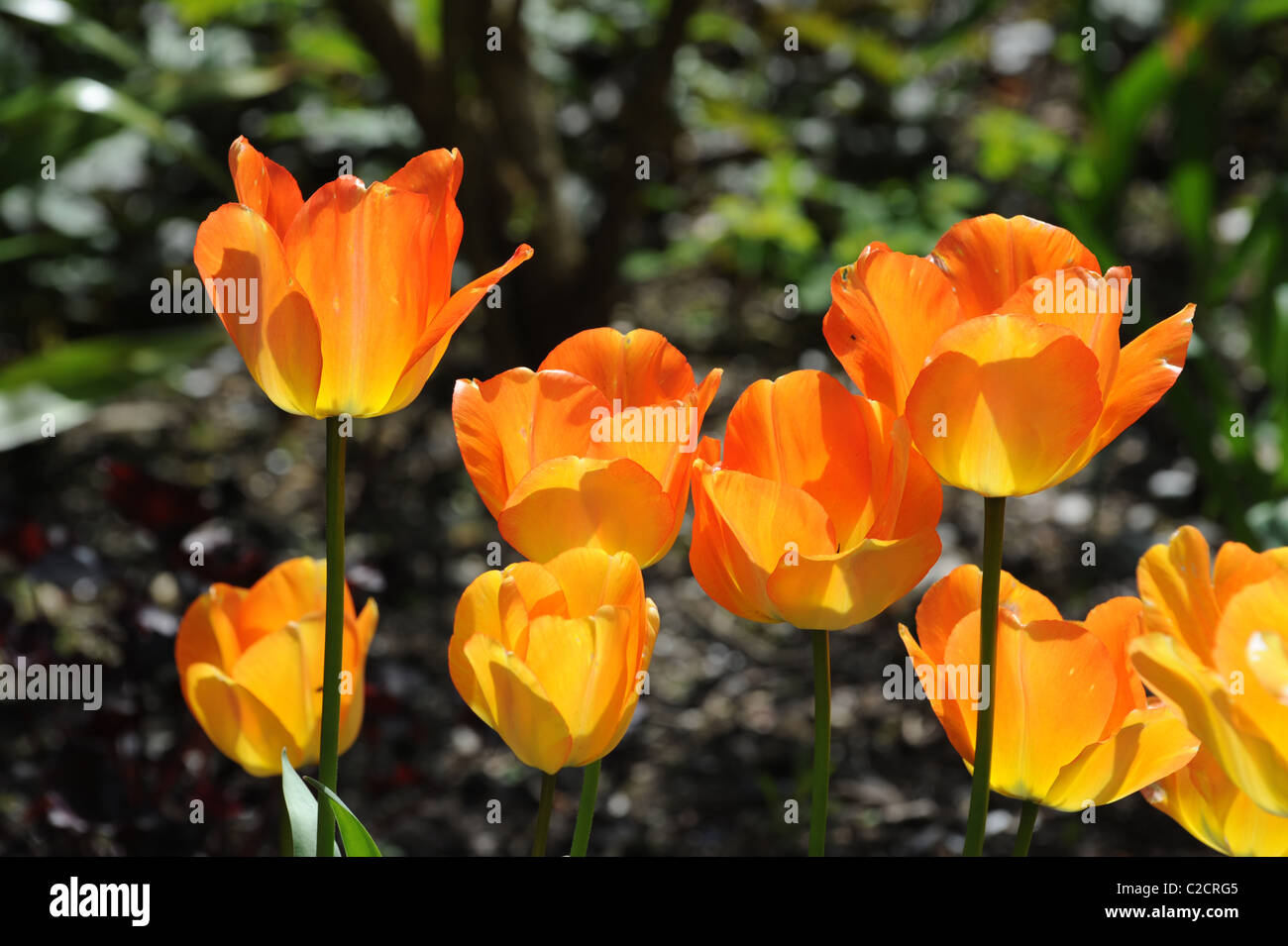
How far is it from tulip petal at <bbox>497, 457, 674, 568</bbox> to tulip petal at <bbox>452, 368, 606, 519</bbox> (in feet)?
0.06

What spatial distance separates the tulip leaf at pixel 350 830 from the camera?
472 mm

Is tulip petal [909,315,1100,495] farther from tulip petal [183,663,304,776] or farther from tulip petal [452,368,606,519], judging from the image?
tulip petal [183,663,304,776]

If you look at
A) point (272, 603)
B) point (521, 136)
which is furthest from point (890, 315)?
point (521, 136)

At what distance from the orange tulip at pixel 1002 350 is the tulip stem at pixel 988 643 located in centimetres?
1

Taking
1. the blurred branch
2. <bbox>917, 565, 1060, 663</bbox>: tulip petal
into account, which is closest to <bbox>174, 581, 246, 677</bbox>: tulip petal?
<bbox>917, 565, 1060, 663</bbox>: tulip petal

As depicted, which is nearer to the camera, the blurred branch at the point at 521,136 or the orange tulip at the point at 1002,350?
the orange tulip at the point at 1002,350

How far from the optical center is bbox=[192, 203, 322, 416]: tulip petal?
0.47 m

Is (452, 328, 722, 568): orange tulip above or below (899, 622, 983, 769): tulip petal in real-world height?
above

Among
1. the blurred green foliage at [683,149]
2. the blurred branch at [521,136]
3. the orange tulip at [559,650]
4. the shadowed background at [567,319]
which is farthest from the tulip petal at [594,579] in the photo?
the blurred branch at [521,136]

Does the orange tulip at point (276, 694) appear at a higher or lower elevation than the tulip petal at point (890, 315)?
lower

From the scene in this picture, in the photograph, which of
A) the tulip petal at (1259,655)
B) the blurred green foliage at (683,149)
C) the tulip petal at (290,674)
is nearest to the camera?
the tulip petal at (1259,655)

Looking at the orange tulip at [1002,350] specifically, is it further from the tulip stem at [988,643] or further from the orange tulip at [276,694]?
the orange tulip at [276,694]

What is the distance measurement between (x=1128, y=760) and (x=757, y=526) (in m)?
0.17
